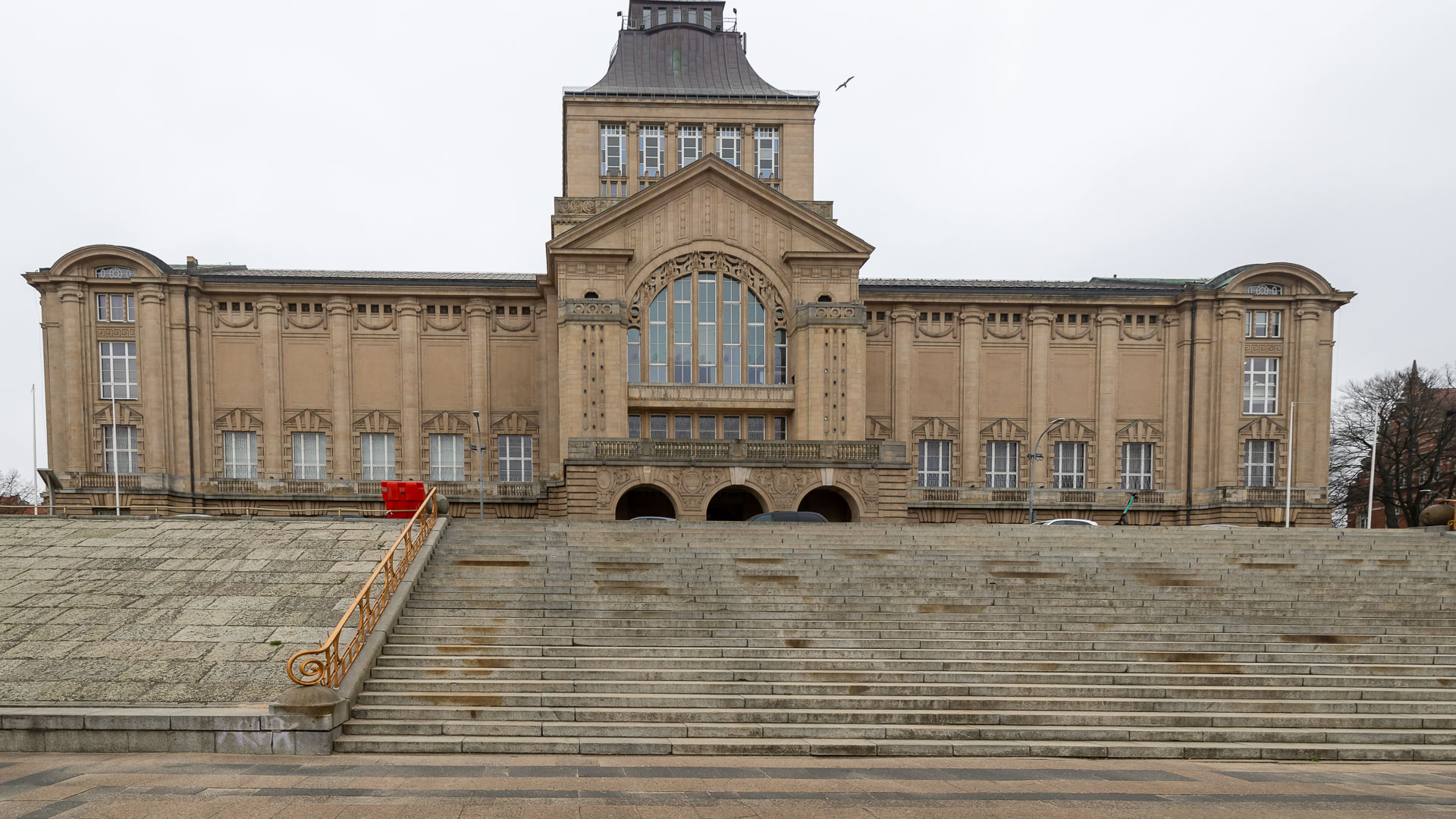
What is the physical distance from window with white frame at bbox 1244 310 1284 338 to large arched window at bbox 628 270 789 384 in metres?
26.5

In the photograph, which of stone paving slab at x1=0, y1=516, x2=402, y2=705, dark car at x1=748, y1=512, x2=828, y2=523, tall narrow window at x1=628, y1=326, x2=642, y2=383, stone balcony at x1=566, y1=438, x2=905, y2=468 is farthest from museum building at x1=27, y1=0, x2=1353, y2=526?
stone paving slab at x1=0, y1=516, x2=402, y2=705

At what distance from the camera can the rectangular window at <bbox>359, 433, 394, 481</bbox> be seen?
43.4 meters

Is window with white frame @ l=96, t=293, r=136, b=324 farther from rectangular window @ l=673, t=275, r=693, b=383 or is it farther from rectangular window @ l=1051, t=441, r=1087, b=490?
rectangular window @ l=1051, t=441, r=1087, b=490

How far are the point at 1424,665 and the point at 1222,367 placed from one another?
107 feet

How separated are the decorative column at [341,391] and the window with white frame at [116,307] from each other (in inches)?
374

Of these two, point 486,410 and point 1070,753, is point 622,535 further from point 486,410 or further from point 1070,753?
point 486,410

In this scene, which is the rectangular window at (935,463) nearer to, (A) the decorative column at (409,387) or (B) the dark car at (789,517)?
(B) the dark car at (789,517)

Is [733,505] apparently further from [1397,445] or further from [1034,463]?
[1397,445]

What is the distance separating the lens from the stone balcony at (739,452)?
110ft

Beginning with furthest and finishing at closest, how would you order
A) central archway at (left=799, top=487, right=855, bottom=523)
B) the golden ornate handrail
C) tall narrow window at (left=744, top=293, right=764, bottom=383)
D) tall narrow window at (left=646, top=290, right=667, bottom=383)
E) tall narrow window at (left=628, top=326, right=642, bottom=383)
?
1. tall narrow window at (left=744, top=293, right=764, bottom=383)
2. tall narrow window at (left=646, top=290, right=667, bottom=383)
3. tall narrow window at (left=628, top=326, right=642, bottom=383)
4. central archway at (left=799, top=487, right=855, bottom=523)
5. the golden ornate handrail

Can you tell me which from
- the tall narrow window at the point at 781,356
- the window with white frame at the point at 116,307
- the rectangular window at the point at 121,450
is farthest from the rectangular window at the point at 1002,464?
the window with white frame at the point at 116,307

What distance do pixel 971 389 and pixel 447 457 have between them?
95.7 ft

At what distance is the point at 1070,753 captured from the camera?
39.9ft

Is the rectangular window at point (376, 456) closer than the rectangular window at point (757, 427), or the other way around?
the rectangular window at point (757, 427)
